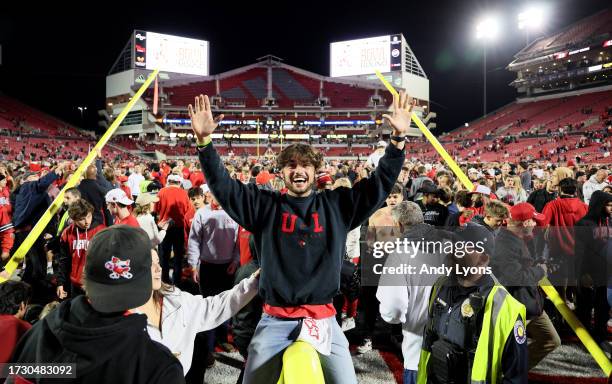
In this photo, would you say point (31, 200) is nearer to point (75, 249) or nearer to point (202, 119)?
point (75, 249)

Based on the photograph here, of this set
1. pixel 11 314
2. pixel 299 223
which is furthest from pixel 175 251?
pixel 299 223

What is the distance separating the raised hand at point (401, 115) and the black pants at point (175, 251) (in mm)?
4934

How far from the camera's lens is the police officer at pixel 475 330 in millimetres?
2436

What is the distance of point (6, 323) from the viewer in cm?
225

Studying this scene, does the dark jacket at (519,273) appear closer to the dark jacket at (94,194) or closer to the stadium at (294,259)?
the stadium at (294,259)

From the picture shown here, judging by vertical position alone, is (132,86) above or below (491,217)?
above

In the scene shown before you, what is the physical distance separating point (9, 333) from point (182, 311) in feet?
2.83

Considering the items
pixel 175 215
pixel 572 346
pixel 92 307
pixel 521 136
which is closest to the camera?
pixel 92 307

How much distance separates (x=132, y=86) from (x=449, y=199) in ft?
235

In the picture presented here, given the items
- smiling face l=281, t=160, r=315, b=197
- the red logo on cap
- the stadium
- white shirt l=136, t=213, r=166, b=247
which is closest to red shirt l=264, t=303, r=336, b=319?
the stadium

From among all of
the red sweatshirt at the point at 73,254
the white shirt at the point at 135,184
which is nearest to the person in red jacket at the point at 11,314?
the red sweatshirt at the point at 73,254

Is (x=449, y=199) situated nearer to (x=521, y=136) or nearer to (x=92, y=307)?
(x=92, y=307)

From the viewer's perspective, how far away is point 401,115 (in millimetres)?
2559

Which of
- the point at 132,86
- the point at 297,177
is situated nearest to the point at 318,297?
the point at 297,177
